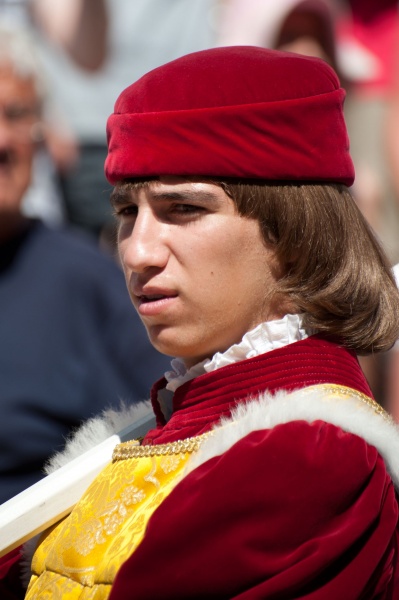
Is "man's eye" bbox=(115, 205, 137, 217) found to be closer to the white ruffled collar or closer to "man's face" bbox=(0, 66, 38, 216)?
the white ruffled collar

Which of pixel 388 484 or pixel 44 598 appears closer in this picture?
pixel 388 484

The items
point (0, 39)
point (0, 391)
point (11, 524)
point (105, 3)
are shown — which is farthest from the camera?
point (105, 3)

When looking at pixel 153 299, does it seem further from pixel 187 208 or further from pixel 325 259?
pixel 325 259

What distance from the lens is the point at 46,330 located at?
3.61 metres

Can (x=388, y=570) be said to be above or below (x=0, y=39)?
below

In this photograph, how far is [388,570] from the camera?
6.21ft

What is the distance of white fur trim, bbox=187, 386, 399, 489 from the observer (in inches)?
74.6

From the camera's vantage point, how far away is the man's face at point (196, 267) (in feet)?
6.78

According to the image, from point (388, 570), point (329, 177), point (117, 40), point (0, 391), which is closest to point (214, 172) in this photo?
point (329, 177)

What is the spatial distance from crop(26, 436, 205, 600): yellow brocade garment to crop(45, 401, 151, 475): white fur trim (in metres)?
0.25

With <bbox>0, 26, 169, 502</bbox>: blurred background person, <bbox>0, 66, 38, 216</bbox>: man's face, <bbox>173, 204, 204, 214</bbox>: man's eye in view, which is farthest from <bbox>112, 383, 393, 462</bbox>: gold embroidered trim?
<bbox>0, 66, 38, 216</bbox>: man's face

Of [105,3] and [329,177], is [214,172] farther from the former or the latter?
[105,3]

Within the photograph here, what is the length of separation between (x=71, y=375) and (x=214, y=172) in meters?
1.63

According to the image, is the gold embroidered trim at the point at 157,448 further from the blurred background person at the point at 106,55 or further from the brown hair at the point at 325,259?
the blurred background person at the point at 106,55
